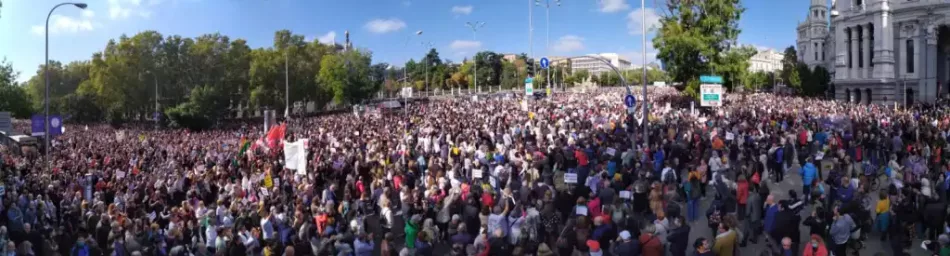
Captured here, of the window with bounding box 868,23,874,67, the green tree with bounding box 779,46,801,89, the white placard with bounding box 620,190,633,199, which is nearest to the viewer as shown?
the white placard with bounding box 620,190,633,199

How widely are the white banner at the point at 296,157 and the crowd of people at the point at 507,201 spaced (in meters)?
0.14

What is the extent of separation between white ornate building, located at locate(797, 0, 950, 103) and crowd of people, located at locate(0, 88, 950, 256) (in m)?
38.0

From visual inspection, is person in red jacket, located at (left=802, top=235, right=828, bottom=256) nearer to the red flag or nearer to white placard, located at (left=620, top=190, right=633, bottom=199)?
white placard, located at (left=620, top=190, right=633, bottom=199)

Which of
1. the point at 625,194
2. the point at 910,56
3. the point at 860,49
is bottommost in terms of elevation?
the point at 625,194

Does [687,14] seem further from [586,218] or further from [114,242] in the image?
[114,242]

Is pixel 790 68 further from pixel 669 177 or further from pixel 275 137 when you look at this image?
pixel 669 177

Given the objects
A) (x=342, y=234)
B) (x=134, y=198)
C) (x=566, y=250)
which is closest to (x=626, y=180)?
(x=566, y=250)

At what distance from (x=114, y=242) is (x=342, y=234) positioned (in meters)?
3.48

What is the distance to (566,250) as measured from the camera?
32.5 feet

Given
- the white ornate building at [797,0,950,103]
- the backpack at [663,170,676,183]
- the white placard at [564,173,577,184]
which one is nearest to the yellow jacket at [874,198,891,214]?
the backpack at [663,170,676,183]

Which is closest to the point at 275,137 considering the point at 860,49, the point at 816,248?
the point at 816,248

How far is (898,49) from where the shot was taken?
56781 millimetres

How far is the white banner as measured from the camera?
17.7m

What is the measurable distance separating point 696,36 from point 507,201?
85.6 ft
